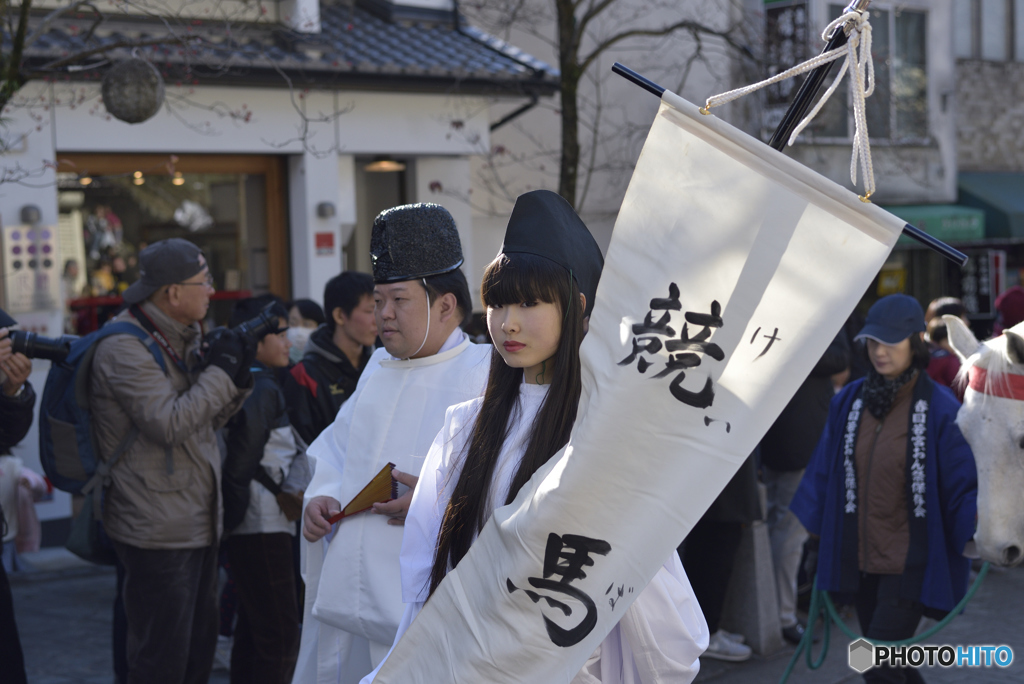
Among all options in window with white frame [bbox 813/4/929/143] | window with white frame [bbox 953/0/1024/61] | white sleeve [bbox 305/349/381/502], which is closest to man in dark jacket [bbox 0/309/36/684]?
white sleeve [bbox 305/349/381/502]

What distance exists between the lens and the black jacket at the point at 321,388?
4.85 meters

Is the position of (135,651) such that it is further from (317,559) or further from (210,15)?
(210,15)

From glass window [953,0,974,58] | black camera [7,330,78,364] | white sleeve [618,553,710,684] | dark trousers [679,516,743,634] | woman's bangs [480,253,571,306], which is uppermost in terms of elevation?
glass window [953,0,974,58]

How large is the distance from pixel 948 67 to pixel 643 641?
17791mm

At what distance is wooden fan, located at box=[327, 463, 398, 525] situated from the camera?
303 cm

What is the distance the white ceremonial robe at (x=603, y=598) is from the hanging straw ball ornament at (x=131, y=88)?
4.41 m

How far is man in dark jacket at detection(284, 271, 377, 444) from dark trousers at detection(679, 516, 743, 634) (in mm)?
2337

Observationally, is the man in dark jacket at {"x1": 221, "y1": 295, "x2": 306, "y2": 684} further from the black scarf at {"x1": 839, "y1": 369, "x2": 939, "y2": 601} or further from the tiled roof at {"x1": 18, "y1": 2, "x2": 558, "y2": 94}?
the tiled roof at {"x1": 18, "y1": 2, "x2": 558, "y2": 94}

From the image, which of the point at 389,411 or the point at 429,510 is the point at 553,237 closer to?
the point at 429,510

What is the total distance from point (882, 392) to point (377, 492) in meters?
2.60

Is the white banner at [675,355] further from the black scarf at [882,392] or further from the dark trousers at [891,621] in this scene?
the black scarf at [882,392]

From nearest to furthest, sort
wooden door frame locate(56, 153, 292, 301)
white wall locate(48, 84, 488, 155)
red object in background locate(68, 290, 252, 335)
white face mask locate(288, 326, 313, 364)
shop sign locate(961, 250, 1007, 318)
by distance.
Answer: white face mask locate(288, 326, 313, 364), white wall locate(48, 84, 488, 155), wooden door frame locate(56, 153, 292, 301), red object in background locate(68, 290, 252, 335), shop sign locate(961, 250, 1007, 318)

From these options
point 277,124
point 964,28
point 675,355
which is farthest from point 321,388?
point 964,28

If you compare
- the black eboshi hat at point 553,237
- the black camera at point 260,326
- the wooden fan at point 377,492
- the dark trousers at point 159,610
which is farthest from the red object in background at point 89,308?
the black eboshi hat at point 553,237
